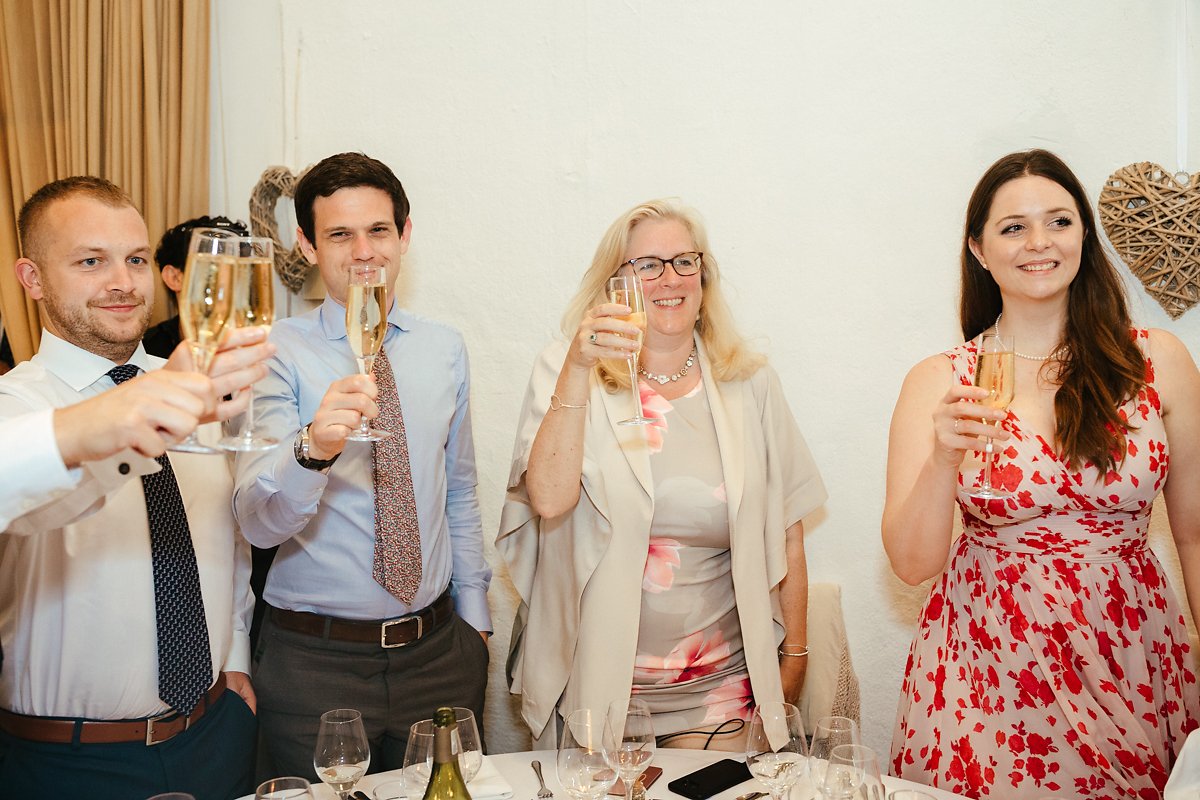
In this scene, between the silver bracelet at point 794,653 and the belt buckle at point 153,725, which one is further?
the silver bracelet at point 794,653

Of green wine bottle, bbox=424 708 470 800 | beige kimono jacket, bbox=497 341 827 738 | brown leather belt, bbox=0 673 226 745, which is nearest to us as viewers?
green wine bottle, bbox=424 708 470 800

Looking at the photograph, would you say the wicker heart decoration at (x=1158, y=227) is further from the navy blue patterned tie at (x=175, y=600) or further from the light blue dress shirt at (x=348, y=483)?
the navy blue patterned tie at (x=175, y=600)

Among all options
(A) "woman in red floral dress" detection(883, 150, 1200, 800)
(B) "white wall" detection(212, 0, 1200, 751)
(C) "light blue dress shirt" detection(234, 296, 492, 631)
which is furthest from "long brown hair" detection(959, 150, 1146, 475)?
(C) "light blue dress shirt" detection(234, 296, 492, 631)

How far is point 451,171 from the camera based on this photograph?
3.44 m

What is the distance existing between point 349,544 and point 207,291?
4.17 feet

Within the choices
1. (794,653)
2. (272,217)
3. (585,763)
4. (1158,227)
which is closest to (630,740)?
(585,763)

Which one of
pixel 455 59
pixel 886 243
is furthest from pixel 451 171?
pixel 886 243

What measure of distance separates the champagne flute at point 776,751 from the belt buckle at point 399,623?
118 cm

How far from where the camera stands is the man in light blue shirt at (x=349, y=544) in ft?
7.91

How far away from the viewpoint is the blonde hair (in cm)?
257

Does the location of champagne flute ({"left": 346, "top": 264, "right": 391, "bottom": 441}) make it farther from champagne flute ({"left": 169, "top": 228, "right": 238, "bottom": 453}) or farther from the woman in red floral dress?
the woman in red floral dress

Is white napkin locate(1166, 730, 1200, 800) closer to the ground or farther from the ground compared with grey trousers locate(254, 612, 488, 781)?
farther from the ground

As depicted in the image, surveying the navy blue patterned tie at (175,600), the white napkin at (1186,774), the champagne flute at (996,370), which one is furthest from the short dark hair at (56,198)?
the white napkin at (1186,774)

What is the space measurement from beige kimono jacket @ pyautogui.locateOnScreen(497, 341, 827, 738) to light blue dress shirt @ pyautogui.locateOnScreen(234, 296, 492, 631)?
216mm
